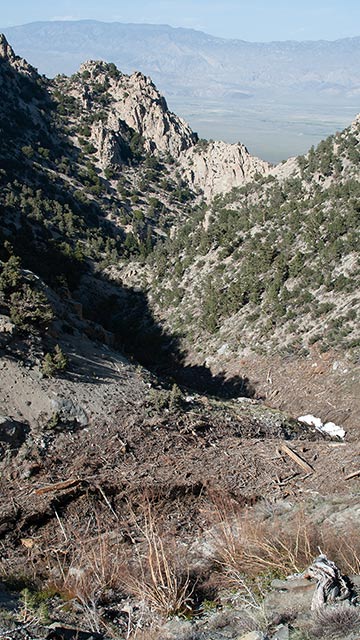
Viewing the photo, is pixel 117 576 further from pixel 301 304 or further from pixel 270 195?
pixel 270 195

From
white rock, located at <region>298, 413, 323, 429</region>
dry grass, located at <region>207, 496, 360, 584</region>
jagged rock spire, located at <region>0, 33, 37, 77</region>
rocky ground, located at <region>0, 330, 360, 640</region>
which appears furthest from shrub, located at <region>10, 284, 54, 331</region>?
jagged rock spire, located at <region>0, 33, 37, 77</region>

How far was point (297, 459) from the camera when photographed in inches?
426

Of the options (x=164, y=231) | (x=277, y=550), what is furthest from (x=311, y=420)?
(x=164, y=231)

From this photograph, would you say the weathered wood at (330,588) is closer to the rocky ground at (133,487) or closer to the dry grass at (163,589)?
the rocky ground at (133,487)

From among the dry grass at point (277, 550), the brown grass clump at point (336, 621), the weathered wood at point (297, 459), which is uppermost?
the brown grass clump at point (336, 621)

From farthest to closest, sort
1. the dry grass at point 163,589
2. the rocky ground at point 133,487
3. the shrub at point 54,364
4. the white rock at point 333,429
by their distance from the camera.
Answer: the white rock at point 333,429
the shrub at point 54,364
the rocky ground at point 133,487
the dry grass at point 163,589


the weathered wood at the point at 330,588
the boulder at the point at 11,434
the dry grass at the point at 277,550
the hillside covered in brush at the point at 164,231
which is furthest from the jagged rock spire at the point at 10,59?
the weathered wood at the point at 330,588

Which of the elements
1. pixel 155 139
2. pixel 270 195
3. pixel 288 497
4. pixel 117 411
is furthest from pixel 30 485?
pixel 155 139

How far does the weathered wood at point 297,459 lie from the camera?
1048 centimetres

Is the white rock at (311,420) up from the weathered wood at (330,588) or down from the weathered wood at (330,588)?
down

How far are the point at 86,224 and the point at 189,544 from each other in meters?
33.0

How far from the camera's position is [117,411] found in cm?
1227

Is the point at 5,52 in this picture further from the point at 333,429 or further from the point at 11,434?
the point at 333,429

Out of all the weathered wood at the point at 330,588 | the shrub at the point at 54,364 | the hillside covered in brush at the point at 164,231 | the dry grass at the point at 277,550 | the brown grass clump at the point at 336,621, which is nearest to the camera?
the brown grass clump at the point at 336,621
